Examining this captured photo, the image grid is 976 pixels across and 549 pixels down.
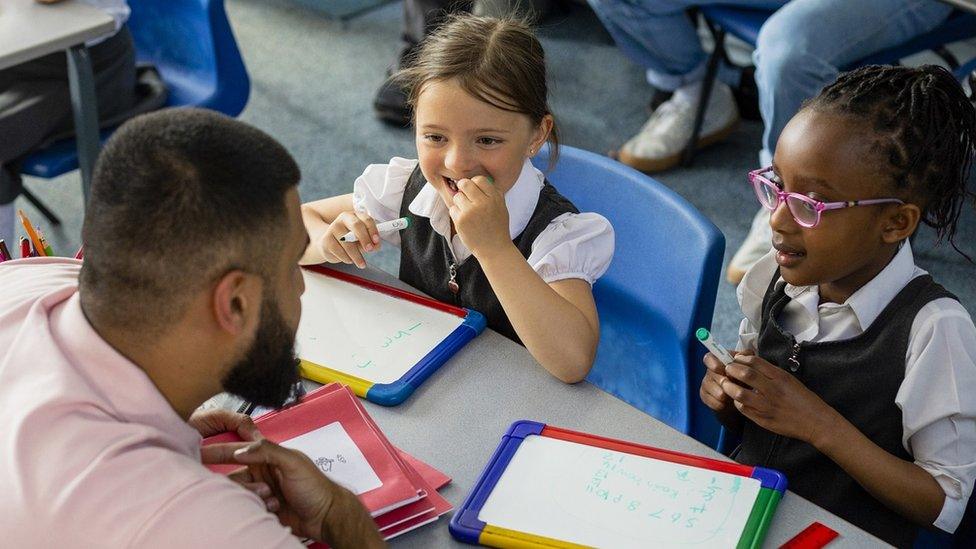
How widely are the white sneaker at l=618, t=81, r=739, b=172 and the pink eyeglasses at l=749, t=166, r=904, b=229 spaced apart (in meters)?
1.75

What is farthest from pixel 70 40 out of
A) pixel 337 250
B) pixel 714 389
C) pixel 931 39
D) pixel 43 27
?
pixel 931 39

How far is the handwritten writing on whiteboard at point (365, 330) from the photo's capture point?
49.4 inches

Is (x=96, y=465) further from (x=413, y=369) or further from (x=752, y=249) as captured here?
(x=752, y=249)

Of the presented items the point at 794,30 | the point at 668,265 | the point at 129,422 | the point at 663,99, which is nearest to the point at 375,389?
the point at 129,422

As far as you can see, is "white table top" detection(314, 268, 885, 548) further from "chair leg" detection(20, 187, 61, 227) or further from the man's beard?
"chair leg" detection(20, 187, 61, 227)

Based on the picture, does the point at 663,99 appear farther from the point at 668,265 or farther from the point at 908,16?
the point at 668,265

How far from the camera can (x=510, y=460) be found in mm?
1095

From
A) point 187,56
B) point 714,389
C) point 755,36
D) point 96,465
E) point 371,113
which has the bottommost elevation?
point 371,113

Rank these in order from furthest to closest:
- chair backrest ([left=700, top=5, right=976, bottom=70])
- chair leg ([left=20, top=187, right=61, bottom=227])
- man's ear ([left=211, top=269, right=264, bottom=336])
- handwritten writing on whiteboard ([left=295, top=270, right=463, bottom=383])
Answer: chair leg ([left=20, top=187, right=61, bottom=227]) → chair backrest ([left=700, top=5, right=976, bottom=70]) → handwritten writing on whiteboard ([left=295, top=270, right=463, bottom=383]) → man's ear ([left=211, top=269, right=264, bottom=336])

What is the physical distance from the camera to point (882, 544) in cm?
100

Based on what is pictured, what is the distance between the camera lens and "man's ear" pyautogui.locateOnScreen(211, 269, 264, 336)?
881mm

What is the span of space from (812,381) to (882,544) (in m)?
0.33

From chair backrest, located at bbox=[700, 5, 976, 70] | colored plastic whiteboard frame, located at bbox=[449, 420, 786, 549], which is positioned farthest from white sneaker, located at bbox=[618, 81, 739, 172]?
colored plastic whiteboard frame, located at bbox=[449, 420, 786, 549]

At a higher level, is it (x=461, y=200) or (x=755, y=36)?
(x=461, y=200)
